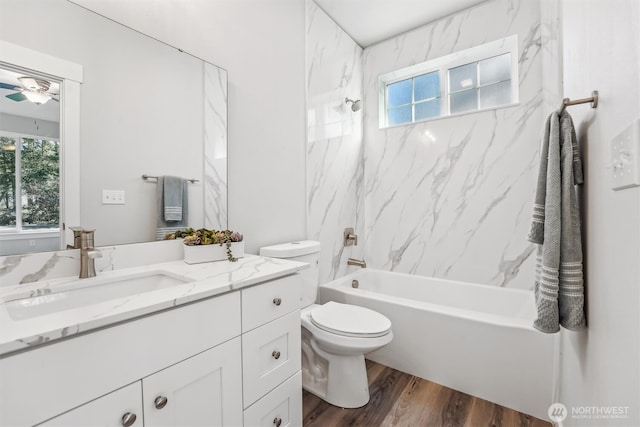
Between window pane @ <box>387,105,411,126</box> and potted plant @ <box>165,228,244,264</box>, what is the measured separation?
2.07 metres

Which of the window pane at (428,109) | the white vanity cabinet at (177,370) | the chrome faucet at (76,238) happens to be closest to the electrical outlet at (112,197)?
the chrome faucet at (76,238)

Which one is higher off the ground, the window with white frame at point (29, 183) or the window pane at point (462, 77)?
the window pane at point (462, 77)

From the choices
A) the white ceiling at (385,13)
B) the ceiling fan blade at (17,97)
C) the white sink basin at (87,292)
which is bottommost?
the white sink basin at (87,292)

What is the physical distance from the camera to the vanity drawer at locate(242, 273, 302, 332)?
106cm

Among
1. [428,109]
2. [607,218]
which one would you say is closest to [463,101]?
[428,109]

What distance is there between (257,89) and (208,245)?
108cm

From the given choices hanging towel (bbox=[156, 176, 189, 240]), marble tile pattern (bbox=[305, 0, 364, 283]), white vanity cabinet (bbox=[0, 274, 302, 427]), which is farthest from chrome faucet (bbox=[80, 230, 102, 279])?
marble tile pattern (bbox=[305, 0, 364, 283])

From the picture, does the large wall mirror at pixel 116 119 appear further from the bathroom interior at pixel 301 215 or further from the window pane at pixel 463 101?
the window pane at pixel 463 101

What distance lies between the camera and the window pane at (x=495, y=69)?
7.60 feet

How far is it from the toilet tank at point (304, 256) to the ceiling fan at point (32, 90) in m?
1.17

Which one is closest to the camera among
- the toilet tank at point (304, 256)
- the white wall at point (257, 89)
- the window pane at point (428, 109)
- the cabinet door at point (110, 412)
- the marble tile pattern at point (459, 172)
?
the cabinet door at point (110, 412)

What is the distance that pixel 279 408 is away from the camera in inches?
47.4

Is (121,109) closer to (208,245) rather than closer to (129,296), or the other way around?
(208,245)

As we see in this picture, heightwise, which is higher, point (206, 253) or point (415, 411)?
point (206, 253)
